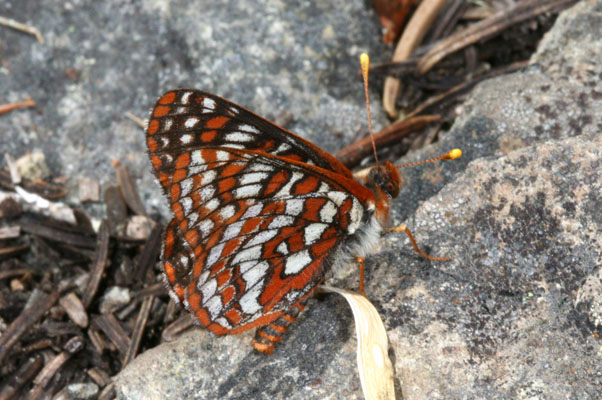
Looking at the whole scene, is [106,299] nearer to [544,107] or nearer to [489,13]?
[544,107]

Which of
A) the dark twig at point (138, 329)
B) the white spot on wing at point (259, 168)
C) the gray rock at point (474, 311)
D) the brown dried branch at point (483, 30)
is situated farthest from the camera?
the brown dried branch at point (483, 30)

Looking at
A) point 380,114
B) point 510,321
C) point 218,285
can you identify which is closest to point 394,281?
point 510,321

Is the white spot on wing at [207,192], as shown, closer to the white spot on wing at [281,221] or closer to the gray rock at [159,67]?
the white spot on wing at [281,221]

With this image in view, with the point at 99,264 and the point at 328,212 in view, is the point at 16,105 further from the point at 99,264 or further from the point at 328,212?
the point at 328,212

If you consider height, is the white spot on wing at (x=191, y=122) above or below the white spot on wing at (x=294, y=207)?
above

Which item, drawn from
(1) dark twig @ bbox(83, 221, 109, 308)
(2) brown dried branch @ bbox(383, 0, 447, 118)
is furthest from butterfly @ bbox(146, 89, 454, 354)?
(2) brown dried branch @ bbox(383, 0, 447, 118)

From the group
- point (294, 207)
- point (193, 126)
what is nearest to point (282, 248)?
point (294, 207)

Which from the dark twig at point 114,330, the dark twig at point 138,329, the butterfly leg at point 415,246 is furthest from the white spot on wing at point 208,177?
the dark twig at point 114,330

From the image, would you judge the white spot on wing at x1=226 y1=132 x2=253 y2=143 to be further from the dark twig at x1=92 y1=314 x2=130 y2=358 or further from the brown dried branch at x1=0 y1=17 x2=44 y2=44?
the brown dried branch at x1=0 y1=17 x2=44 y2=44

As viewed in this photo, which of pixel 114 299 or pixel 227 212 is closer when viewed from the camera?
pixel 227 212
